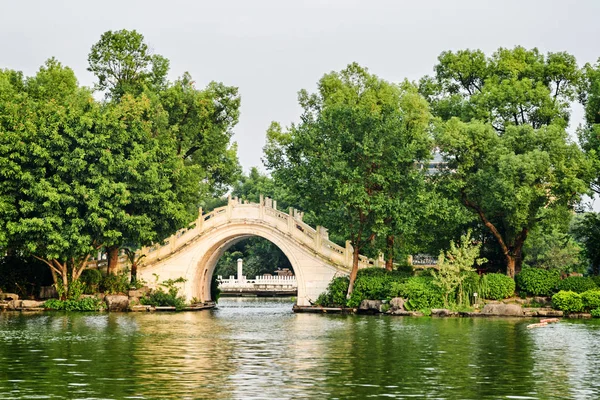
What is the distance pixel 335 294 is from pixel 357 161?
663 cm

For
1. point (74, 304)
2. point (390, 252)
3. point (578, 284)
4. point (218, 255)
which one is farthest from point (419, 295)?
point (74, 304)

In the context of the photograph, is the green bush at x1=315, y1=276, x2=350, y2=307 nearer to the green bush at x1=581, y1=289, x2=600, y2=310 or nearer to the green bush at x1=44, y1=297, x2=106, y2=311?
the green bush at x1=44, y1=297, x2=106, y2=311

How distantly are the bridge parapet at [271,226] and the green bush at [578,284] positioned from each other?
9.68m

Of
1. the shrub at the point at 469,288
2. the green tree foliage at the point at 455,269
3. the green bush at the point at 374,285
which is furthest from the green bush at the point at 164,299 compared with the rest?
the shrub at the point at 469,288

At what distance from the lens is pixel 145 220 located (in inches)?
1834

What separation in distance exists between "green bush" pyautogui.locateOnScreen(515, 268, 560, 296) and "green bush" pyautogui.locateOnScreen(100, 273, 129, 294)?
19.7m

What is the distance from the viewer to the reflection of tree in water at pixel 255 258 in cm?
8038

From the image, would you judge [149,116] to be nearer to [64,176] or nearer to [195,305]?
[64,176]

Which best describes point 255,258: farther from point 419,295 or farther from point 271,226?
point 419,295

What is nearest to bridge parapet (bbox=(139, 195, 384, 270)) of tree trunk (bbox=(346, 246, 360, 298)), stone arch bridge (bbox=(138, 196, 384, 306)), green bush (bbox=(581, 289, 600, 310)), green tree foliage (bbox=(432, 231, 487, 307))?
stone arch bridge (bbox=(138, 196, 384, 306))

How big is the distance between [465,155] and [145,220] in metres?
15.5

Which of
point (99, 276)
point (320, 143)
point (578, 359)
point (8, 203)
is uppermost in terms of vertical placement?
point (320, 143)

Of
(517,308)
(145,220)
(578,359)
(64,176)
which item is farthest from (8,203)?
(578,359)

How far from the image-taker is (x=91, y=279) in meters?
49.4
